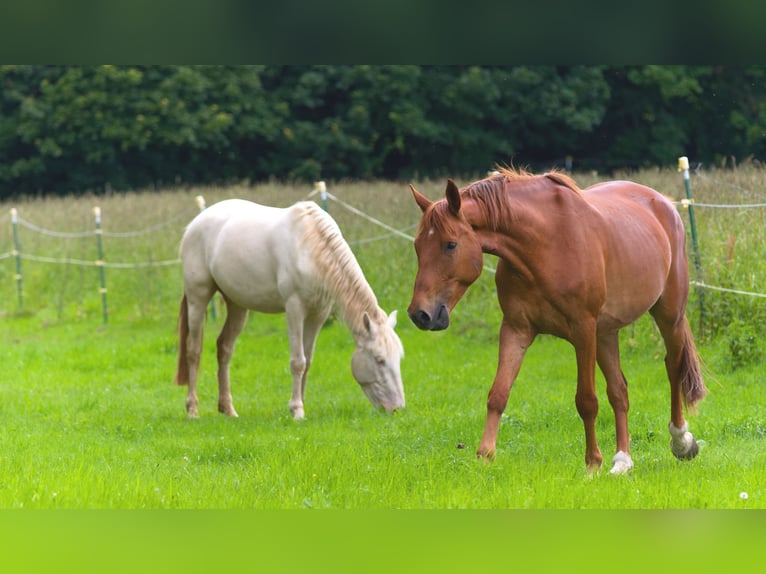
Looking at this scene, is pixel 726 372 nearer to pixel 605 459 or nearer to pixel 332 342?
pixel 605 459

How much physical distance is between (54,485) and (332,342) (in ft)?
20.7

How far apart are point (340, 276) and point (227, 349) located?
1.36 m

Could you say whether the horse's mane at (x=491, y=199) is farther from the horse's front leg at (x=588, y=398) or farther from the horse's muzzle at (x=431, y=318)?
the horse's front leg at (x=588, y=398)

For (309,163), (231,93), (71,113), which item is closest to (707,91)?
(309,163)

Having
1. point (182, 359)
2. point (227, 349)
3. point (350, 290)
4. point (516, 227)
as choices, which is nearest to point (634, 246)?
point (516, 227)

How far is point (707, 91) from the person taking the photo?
86.8ft

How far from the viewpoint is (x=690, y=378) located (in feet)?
19.7

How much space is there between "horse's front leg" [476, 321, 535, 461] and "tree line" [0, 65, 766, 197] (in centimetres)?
2105

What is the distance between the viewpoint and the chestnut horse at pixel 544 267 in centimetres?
483

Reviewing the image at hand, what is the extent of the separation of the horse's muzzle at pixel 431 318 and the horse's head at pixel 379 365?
3.06m

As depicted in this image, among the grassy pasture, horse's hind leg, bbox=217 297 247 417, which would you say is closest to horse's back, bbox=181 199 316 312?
horse's hind leg, bbox=217 297 247 417

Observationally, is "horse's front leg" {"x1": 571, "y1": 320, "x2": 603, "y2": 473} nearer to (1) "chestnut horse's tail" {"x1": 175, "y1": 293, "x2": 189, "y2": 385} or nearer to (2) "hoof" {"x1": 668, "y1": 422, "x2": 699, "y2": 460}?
(2) "hoof" {"x1": 668, "y1": 422, "x2": 699, "y2": 460}

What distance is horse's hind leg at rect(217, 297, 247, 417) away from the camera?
8414 millimetres

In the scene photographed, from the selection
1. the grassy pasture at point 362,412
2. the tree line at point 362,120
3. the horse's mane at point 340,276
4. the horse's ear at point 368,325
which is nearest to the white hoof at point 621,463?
the grassy pasture at point 362,412
